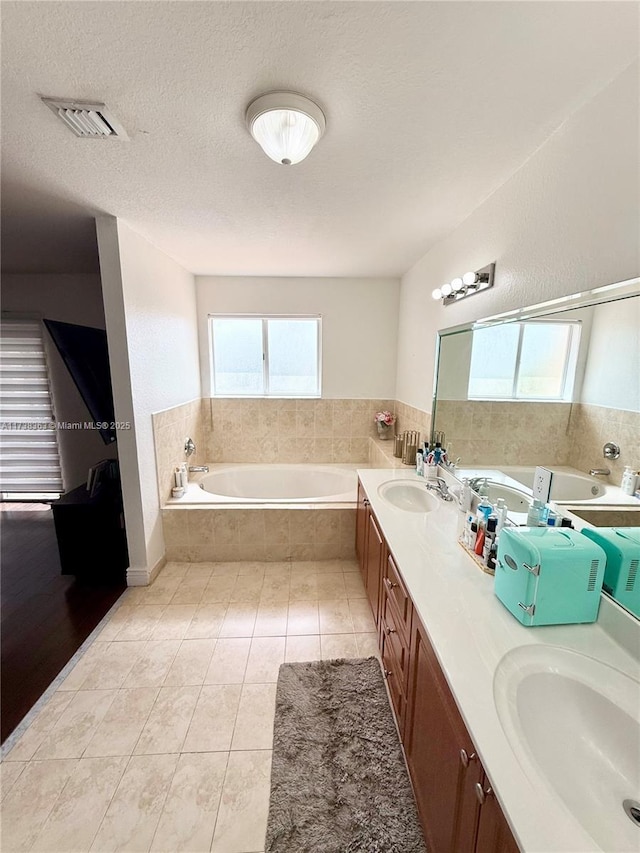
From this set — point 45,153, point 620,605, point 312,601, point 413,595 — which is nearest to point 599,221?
point 620,605

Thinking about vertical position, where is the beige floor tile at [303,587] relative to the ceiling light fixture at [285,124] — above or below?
below

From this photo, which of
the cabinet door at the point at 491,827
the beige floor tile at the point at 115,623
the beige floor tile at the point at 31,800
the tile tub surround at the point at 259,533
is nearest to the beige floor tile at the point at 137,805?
the beige floor tile at the point at 31,800

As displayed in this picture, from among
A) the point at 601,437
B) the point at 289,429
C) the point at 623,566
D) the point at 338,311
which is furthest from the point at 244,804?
the point at 338,311

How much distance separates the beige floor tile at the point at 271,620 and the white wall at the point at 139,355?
950 millimetres

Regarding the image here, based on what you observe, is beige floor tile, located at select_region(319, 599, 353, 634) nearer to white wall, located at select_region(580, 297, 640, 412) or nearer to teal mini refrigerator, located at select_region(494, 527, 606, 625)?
teal mini refrigerator, located at select_region(494, 527, 606, 625)

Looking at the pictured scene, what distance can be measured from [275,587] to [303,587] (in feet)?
0.67

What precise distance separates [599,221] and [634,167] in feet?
0.47

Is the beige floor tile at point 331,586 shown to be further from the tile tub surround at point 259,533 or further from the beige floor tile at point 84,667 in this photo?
the beige floor tile at point 84,667

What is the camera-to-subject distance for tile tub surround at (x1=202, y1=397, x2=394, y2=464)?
3588 millimetres

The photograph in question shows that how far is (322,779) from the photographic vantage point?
1259mm

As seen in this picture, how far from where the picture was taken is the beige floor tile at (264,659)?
1.68 meters

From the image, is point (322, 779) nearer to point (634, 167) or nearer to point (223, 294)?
point (634, 167)

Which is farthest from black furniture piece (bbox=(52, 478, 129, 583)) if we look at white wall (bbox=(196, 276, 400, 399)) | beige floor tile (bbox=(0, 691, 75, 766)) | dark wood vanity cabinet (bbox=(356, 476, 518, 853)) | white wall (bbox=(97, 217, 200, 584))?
dark wood vanity cabinet (bbox=(356, 476, 518, 853))

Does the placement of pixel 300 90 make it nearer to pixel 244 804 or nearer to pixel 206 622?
pixel 244 804
